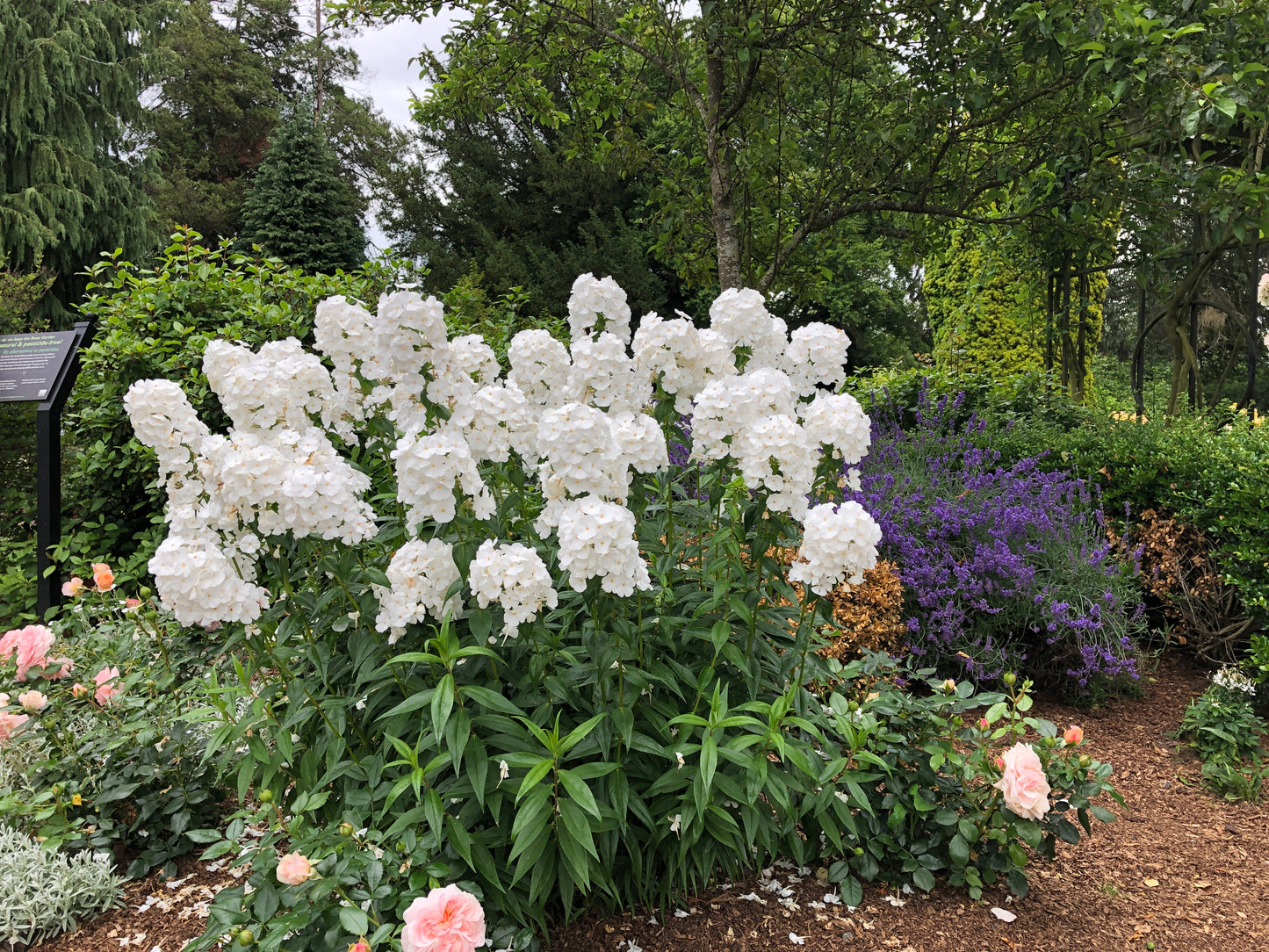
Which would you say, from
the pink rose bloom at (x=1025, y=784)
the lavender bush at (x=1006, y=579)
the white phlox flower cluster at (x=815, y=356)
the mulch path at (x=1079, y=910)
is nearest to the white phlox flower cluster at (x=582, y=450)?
the white phlox flower cluster at (x=815, y=356)

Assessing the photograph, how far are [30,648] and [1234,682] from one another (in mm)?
5624

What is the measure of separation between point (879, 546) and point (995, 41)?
3098 mm

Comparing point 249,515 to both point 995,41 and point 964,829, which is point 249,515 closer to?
point 964,829

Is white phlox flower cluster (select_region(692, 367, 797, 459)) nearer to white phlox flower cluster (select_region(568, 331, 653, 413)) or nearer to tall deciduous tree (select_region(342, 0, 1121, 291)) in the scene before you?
white phlox flower cluster (select_region(568, 331, 653, 413))

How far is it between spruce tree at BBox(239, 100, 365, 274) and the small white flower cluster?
709 inches

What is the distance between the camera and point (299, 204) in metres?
18.2

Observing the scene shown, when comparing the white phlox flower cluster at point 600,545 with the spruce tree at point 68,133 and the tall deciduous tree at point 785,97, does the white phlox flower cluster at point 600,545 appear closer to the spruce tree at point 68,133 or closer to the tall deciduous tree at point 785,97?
the tall deciduous tree at point 785,97

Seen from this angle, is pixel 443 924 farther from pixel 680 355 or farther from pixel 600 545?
pixel 680 355

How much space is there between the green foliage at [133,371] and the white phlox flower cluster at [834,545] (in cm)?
387

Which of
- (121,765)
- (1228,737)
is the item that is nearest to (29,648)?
(121,765)

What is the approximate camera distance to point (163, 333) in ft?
17.3

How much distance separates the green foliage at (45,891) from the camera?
245cm

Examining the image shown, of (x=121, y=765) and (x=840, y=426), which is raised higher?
(x=840, y=426)

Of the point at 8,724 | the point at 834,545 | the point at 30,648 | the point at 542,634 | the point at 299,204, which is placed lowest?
the point at 8,724
